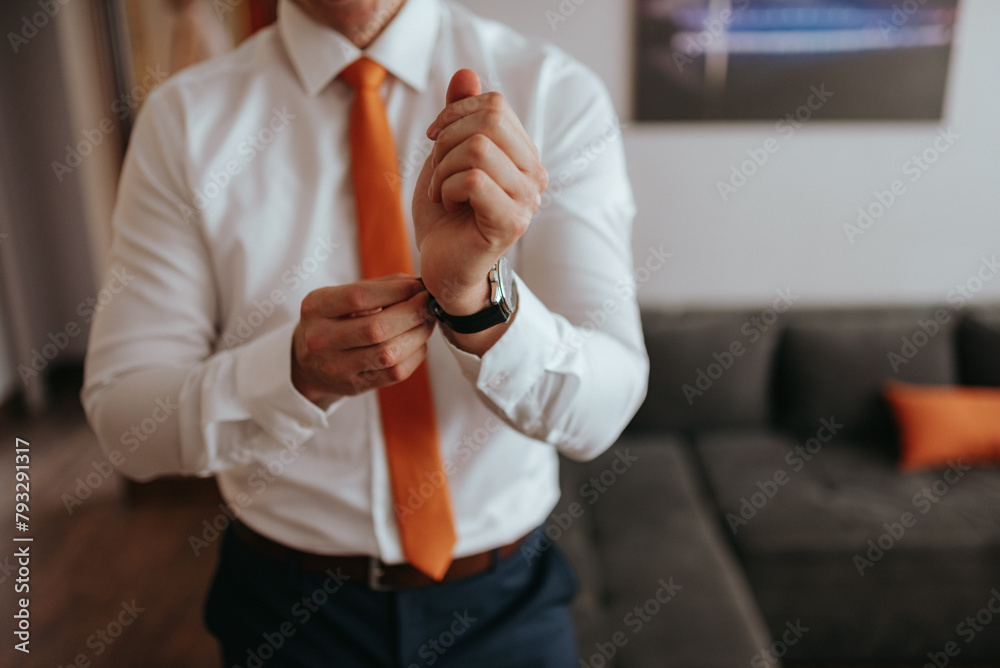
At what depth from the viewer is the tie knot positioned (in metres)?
0.86

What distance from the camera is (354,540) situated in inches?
34.4

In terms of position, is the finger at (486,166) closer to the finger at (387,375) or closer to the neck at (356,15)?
the finger at (387,375)

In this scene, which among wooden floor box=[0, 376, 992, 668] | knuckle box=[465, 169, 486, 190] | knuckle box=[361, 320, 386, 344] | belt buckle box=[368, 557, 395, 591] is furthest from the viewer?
wooden floor box=[0, 376, 992, 668]

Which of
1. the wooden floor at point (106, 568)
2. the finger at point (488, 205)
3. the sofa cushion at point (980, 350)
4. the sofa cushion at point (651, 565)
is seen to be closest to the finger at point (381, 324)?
the finger at point (488, 205)

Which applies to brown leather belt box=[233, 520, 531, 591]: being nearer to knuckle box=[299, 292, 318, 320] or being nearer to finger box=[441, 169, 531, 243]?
knuckle box=[299, 292, 318, 320]

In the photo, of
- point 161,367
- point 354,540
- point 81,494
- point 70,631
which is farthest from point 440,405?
point 81,494

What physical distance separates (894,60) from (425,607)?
2.64m

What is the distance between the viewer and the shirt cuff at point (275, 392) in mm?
762

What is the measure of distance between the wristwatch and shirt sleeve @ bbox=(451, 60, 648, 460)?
0.07 m

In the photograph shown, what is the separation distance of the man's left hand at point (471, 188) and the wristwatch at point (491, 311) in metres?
0.03

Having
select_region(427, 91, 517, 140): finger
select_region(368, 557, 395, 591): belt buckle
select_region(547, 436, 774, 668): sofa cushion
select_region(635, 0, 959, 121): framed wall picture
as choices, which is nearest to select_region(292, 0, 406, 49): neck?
select_region(427, 91, 517, 140): finger

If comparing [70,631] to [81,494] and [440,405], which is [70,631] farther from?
[440,405]

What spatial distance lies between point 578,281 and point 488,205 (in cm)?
32

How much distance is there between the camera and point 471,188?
0.54 meters
